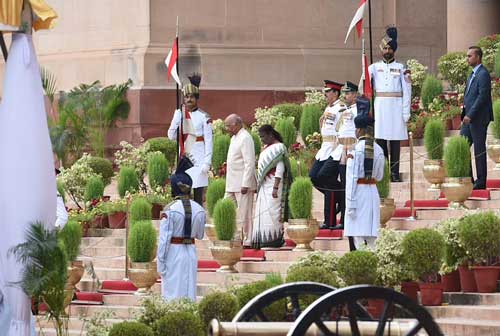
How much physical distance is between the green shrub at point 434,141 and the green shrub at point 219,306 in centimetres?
617

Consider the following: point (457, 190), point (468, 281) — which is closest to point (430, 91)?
point (457, 190)

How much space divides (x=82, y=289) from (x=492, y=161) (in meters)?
5.11

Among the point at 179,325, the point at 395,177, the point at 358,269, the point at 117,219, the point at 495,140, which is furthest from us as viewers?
the point at 117,219

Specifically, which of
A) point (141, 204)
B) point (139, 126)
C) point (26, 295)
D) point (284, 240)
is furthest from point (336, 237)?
point (139, 126)

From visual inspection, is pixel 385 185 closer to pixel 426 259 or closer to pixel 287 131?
pixel 426 259

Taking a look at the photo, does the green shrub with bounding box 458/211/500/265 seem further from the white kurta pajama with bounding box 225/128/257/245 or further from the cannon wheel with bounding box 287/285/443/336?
the cannon wheel with bounding box 287/285/443/336

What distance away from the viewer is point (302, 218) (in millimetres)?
19594

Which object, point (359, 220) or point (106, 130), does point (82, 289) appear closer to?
point (359, 220)

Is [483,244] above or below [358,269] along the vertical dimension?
above

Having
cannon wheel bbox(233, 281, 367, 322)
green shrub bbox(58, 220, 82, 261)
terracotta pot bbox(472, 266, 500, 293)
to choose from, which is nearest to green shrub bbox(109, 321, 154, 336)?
cannon wheel bbox(233, 281, 367, 322)

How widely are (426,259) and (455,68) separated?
931 centimetres

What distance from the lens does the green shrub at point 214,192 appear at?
20.9 m

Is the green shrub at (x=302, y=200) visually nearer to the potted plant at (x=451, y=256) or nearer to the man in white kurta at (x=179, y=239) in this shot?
the man in white kurta at (x=179, y=239)

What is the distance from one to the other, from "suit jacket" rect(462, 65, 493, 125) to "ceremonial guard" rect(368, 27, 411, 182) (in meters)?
1.62
